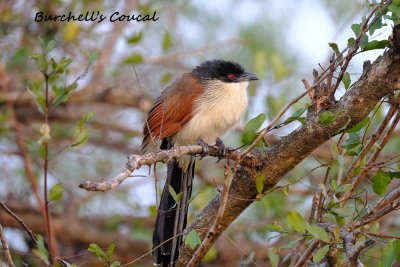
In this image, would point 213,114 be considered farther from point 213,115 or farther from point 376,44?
point 376,44

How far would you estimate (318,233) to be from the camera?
1825 mm

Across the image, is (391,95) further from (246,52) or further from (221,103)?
(246,52)

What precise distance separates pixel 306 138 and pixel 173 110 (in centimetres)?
112

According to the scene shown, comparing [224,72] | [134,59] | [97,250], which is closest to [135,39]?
[134,59]

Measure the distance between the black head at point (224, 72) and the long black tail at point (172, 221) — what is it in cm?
51

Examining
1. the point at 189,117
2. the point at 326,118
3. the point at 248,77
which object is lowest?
→ the point at 326,118

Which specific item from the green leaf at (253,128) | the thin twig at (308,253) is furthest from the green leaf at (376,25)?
the thin twig at (308,253)

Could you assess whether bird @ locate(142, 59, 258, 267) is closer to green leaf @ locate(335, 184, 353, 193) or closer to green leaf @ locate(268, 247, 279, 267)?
green leaf @ locate(268, 247, 279, 267)

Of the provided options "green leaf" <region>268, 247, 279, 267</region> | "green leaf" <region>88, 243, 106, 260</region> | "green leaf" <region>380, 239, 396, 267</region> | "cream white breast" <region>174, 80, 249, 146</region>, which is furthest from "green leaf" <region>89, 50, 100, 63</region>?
"green leaf" <region>380, 239, 396, 267</region>

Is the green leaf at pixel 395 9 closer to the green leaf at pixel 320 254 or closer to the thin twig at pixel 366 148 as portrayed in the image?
the thin twig at pixel 366 148

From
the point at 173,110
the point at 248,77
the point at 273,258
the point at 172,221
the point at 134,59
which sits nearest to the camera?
the point at 273,258

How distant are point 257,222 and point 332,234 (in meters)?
2.57

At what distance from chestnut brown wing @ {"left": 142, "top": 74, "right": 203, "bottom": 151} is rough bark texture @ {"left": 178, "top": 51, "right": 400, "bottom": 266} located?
2.59ft

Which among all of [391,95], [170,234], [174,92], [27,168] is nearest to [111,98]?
[27,168]
